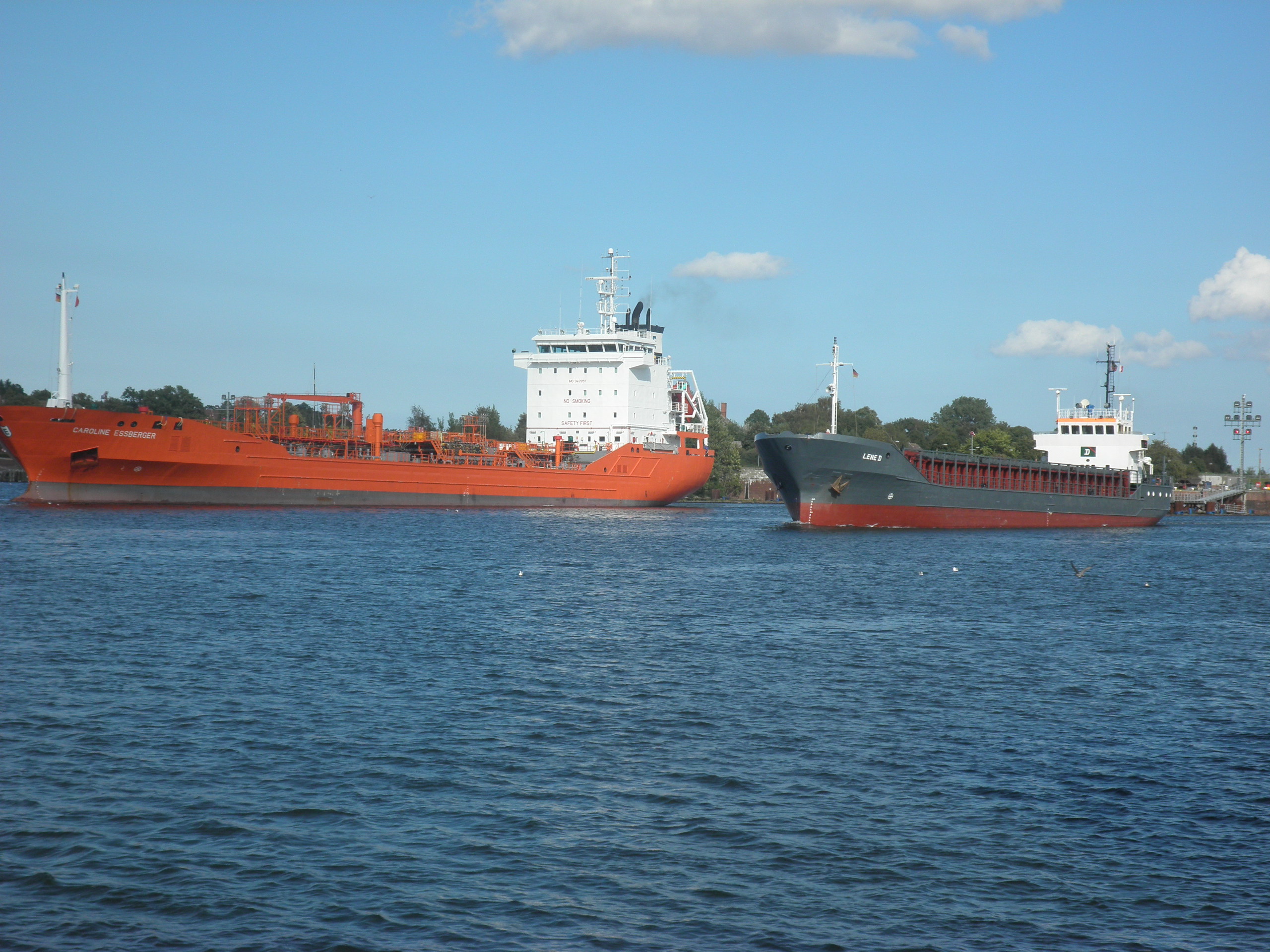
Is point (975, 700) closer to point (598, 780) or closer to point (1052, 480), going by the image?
point (598, 780)

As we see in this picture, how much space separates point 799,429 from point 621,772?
123160 mm

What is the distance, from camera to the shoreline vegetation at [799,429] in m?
101

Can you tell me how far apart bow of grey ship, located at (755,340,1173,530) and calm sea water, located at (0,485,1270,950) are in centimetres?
1838

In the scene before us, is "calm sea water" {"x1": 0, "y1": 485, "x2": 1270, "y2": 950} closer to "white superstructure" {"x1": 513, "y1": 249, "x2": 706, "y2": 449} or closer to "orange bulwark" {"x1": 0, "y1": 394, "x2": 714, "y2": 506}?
"orange bulwark" {"x1": 0, "y1": 394, "x2": 714, "y2": 506}

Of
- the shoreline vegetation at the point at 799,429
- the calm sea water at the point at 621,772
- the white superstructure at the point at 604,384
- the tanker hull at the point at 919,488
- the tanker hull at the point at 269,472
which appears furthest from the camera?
the shoreline vegetation at the point at 799,429

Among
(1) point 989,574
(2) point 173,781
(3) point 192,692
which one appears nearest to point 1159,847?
(2) point 173,781

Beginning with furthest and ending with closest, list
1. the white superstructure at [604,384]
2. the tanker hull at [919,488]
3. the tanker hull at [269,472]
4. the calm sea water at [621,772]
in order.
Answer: the white superstructure at [604,384], the tanker hull at [269,472], the tanker hull at [919,488], the calm sea water at [621,772]

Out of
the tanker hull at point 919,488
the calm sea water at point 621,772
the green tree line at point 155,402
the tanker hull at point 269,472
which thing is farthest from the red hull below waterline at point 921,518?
the green tree line at point 155,402

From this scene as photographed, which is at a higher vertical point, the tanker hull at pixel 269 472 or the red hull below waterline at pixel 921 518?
the tanker hull at pixel 269 472

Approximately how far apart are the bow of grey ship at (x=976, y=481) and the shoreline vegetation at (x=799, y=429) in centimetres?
3293

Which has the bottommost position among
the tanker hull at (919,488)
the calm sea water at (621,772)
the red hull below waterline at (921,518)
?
the calm sea water at (621,772)

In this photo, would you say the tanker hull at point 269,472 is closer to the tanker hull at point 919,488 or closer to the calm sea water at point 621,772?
the tanker hull at point 919,488

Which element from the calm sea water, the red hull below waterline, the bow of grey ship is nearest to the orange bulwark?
the bow of grey ship

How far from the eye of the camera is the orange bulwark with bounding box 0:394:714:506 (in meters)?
46.1
